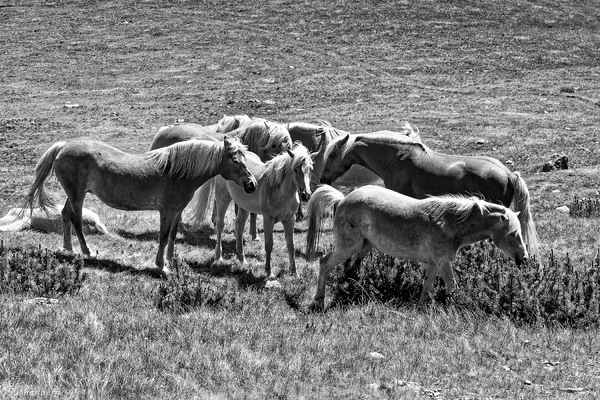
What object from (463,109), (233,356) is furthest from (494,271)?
(463,109)

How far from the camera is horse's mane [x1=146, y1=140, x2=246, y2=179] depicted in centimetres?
1185

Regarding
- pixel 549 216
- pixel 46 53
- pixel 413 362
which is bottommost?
pixel 46 53

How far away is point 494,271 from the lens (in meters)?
10.0

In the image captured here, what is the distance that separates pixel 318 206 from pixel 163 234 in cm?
257

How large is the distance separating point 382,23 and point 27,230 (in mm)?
39491

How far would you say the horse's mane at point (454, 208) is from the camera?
9.56 metres

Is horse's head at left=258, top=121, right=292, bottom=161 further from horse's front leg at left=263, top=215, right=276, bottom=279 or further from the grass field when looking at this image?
horse's front leg at left=263, top=215, right=276, bottom=279

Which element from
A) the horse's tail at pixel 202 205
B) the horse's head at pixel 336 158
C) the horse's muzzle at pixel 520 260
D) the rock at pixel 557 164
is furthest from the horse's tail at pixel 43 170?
the rock at pixel 557 164

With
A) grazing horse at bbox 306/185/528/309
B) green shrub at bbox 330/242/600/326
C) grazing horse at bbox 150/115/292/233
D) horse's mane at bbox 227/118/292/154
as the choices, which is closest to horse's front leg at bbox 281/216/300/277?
green shrub at bbox 330/242/600/326

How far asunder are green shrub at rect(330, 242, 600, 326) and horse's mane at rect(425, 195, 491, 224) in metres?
0.86

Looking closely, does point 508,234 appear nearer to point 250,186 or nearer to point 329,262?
point 329,262

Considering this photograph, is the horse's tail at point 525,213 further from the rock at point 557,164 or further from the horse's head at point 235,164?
the rock at point 557,164

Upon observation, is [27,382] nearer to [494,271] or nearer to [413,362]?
[413,362]

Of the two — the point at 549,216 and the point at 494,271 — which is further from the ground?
the point at 494,271
